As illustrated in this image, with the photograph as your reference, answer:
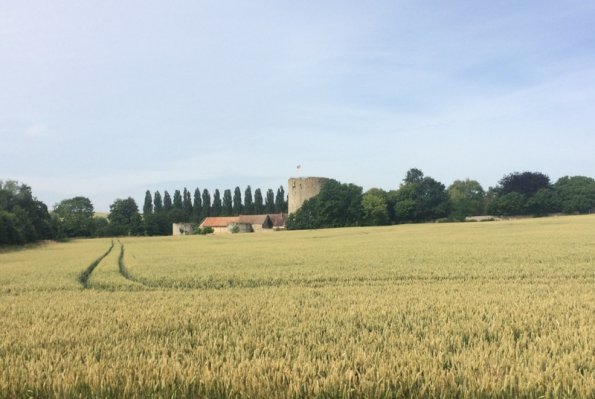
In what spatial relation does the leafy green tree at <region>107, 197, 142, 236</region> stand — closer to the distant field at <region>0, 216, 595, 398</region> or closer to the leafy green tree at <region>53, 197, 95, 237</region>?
the leafy green tree at <region>53, 197, 95, 237</region>

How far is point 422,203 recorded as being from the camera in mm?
99812

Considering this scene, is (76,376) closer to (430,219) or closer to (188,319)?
(188,319)

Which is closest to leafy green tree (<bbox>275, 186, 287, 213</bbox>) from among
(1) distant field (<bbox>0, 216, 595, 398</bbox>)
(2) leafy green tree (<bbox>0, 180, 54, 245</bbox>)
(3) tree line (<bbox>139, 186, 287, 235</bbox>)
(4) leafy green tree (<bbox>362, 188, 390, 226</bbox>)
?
(3) tree line (<bbox>139, 186, 287, 235</bbox>)

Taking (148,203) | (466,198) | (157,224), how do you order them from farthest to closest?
(148,203), (466,198), (157,224)

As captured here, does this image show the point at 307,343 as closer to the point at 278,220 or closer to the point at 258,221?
the point at 258,221

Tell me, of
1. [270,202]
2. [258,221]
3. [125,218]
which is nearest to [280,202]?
[270,202]

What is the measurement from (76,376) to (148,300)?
23.1 ft

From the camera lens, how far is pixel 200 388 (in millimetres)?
4824

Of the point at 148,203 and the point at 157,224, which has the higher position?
the point at 148,203

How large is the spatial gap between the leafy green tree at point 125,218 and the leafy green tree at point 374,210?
56.0m

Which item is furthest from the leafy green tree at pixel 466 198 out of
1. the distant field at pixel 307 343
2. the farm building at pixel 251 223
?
the distant field at pixel 307 343

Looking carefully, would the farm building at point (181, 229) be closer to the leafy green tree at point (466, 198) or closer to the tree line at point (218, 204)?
the tree line at point (218, 204)

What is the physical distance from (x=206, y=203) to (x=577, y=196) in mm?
98318

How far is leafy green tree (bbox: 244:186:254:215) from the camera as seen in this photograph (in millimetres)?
143750
